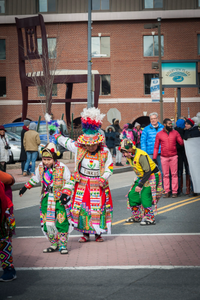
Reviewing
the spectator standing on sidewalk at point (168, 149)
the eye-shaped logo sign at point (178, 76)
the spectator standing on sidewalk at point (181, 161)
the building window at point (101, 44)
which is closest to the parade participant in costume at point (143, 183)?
the spectator standing on sidewalk at point (168, 149)

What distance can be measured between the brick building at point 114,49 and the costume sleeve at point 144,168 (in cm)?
3044

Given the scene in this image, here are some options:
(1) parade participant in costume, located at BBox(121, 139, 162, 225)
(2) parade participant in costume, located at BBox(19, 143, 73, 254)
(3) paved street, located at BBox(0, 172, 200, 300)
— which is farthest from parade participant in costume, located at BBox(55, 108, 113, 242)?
(1) parade participant in costume, located at BBox(121, 139, 162, 225)

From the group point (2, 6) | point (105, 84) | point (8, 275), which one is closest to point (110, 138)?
point (8, 275)

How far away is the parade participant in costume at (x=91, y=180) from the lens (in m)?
6.95

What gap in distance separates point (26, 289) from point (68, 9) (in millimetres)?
36049

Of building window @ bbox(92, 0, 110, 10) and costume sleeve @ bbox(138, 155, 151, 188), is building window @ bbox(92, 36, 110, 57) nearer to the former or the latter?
building window @ bbox(92, 0, 110, 10)

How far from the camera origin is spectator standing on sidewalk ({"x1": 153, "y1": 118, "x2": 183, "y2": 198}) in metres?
11.6

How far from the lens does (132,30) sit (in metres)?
38.7

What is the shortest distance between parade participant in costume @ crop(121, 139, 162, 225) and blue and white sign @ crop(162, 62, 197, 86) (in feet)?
40.2

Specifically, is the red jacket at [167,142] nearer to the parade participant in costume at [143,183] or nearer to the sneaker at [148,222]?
the parade participant in costume at [143,183]

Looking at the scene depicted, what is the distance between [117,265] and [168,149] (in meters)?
6.18

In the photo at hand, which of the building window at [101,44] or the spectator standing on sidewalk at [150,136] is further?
the building window at [101,44]

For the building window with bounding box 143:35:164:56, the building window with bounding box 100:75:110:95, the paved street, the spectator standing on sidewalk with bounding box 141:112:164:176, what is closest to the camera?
the paved street

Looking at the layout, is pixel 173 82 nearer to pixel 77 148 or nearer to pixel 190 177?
pixel 190 177
